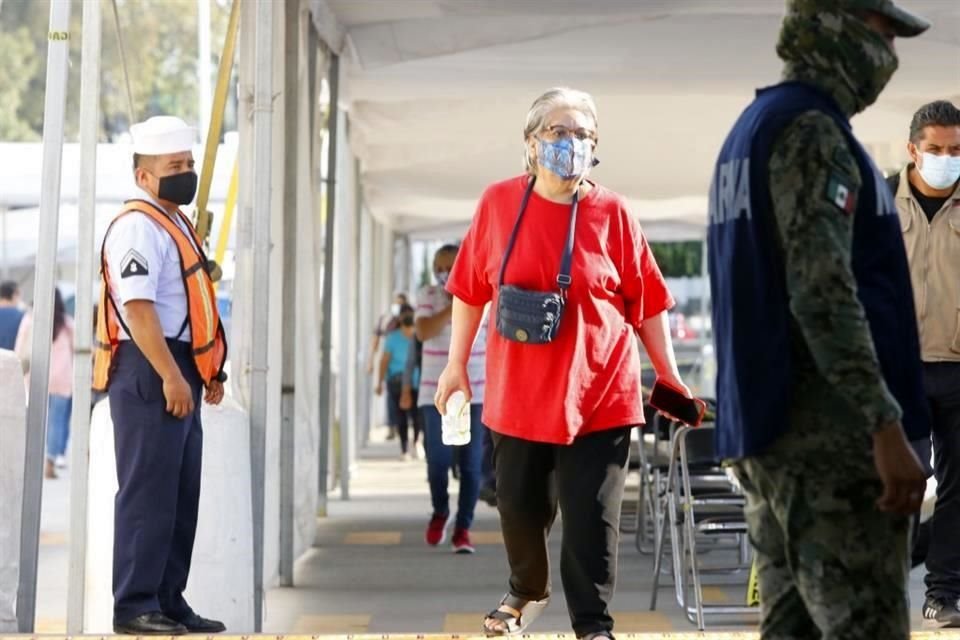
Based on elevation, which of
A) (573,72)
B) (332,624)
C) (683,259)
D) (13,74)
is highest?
(13,74)

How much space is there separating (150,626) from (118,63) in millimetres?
48050

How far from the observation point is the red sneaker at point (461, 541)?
1198cm

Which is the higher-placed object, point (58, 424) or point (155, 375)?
point (155, 375)

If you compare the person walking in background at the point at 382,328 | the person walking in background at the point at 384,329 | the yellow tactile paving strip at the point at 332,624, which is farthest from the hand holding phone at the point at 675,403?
the person walking in background at the point at 382,328

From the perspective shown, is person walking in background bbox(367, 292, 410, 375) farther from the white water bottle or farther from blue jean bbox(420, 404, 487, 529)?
the white water bottle

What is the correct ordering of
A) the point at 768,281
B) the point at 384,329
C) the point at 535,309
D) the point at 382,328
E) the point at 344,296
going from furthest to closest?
the point at 382,328, the point at 384,329, the point at 344,296, the point at 535,309, the point at 768,281

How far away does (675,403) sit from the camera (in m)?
6.16

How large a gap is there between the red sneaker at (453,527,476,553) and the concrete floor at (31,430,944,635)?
0.07 metres

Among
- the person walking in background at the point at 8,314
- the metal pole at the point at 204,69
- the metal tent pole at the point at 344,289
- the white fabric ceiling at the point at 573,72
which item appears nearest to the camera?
the white fabric ceiling at the point at 573,72

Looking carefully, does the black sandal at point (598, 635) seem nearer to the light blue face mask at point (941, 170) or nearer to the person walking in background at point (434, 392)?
the light blue face mask at point (941, 170)

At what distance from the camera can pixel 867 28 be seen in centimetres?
420

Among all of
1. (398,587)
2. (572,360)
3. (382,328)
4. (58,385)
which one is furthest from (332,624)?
(382,328)

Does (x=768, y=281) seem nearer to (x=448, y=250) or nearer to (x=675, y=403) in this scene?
(x=675, y=403)

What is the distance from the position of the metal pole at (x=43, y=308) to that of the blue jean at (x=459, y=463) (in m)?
4.77
